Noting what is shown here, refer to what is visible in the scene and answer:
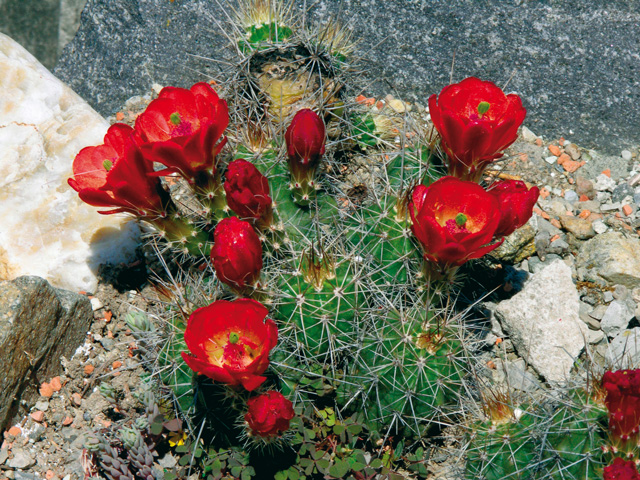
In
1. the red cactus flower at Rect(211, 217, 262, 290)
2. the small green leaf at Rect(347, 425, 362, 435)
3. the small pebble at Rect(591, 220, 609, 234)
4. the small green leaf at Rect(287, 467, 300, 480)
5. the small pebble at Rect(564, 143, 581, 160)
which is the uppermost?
the red cactus flower at Rect(211, 217, 262, 290)

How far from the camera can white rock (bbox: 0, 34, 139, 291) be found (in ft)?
11.3

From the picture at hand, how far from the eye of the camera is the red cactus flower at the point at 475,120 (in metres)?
2.46

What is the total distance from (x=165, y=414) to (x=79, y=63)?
3.10m

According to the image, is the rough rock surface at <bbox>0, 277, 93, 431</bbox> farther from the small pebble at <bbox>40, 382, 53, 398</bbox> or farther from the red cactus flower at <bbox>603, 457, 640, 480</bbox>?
the red cactus flower at <bbox>603, 457, 640, 480</bbox>

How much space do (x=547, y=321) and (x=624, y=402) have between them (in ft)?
3.93

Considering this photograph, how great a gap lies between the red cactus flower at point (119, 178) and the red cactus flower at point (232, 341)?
0.68 m

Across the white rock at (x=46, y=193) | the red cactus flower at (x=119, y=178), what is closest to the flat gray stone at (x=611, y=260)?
the red cactus flower at (x=119, y=178)


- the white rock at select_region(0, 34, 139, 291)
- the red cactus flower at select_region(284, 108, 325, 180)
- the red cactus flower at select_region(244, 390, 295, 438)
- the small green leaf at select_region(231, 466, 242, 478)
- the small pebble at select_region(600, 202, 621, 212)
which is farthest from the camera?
the small pebble at select_region(600, 202, 621, 212)

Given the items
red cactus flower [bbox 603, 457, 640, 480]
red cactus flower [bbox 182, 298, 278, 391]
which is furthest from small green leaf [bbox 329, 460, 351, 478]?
red cactus flower [bbox 603, 457, 640, 480]

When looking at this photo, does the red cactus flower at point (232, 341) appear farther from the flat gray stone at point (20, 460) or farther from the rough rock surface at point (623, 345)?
the rough rock surface at point (623, 345)

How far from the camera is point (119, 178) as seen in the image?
103 inches

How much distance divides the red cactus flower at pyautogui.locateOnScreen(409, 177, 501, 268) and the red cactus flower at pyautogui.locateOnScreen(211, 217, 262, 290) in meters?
0.62

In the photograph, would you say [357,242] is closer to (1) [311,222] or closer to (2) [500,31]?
(1) [311,222]

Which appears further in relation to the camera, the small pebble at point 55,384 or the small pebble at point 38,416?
the small pebble at point 55,384
